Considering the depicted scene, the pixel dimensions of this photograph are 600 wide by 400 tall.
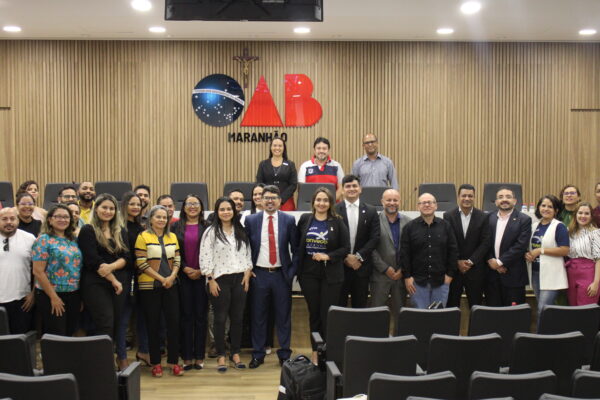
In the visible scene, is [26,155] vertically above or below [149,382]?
above

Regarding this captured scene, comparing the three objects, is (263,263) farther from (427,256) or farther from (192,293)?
(427,256)

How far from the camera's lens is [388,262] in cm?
621

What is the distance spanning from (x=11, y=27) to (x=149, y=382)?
20.3 ft

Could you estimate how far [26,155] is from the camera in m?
10.5

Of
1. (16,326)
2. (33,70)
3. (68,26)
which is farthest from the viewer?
(33,70)

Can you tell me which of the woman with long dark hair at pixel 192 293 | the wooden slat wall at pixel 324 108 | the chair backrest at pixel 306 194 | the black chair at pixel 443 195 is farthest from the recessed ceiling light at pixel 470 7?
the woman with long dark hair at pixel 192 293

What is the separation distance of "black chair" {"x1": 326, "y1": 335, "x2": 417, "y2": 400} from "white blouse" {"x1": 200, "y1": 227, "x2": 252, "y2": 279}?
2272 mm

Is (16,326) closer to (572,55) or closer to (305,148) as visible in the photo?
(305,148)

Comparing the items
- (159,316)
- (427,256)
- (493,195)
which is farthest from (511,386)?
(493,195)

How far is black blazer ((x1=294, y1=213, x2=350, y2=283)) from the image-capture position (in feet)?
19.4

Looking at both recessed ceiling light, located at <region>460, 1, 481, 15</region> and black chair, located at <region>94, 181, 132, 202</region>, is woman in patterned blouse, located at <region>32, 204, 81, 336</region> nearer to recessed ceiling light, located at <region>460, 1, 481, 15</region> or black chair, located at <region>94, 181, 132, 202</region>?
black chair, located at <region>94, 181, 132, 202</region>

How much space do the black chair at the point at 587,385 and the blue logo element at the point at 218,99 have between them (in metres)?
8.08

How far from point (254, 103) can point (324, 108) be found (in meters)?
1.11

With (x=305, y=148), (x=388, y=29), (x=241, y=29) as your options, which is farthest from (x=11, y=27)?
(x=388, y=29)
